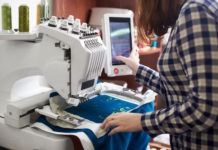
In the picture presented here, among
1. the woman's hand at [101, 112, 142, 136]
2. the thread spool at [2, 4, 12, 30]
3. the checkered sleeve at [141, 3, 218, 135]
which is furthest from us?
the thread spool at [2, 4, 12, 30]

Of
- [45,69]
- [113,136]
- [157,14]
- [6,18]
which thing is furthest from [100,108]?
[6,18]

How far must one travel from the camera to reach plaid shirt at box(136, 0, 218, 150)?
63 centimetres

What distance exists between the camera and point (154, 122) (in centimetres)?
74

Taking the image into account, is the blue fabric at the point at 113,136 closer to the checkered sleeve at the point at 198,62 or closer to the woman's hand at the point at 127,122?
the woman's hand at the point at 127,122

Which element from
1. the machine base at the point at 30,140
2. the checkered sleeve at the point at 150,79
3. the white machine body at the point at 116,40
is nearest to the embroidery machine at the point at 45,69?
the machine base at the point at 30,140

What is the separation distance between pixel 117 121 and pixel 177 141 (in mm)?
205

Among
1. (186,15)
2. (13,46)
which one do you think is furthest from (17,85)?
(186,15)

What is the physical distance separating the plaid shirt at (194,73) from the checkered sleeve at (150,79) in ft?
0.89

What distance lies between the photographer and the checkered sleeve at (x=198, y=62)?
0.63 metres

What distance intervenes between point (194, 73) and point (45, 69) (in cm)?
59

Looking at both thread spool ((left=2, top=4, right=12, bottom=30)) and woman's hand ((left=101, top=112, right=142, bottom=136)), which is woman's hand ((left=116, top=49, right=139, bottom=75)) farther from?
thread spool ((left=2, top=4, right=12, bottom=30))

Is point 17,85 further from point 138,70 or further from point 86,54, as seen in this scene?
point 138,70

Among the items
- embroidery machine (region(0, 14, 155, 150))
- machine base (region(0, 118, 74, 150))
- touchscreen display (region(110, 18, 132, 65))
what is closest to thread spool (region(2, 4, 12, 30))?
embroidery machine (region(0, 14, 155, 150))

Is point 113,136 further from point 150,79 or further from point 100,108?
point 150,79
